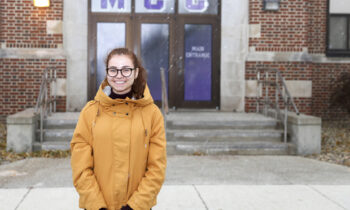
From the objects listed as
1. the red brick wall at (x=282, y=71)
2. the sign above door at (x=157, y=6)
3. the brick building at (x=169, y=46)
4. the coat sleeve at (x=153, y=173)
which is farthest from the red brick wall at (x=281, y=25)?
the coat sleeve at (x=153, y=173)

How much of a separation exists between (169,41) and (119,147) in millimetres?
8710

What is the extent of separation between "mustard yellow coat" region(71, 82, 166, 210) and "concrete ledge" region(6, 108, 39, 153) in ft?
17.6

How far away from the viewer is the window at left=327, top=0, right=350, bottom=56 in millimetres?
11930

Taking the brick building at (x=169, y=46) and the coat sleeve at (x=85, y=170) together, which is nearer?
the coat sleeve at (x=85, y=170)

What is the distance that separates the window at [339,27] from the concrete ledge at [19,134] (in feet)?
27.0

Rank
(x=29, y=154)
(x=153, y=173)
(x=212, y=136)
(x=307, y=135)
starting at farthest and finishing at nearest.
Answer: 1. (x=212, y=136)
2. (x=307, y=135)
3. (x=29, y=154)
4. (x=153, y=173)

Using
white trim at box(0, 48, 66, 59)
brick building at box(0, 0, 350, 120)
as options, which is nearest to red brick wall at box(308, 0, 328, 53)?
brick building at box(0, 0, 350, 120)

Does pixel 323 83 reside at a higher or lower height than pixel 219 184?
higher

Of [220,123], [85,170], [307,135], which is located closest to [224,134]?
[220,123]

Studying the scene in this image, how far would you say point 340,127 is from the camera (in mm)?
11102

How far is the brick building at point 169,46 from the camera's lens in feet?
34.4

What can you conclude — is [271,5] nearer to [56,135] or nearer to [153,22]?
[153,22]

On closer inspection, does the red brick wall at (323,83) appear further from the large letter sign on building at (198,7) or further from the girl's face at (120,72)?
the girl's face at (120,72)

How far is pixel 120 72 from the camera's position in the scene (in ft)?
8.57
